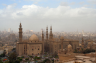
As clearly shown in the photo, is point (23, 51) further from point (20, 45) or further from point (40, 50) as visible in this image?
point (40, 50)

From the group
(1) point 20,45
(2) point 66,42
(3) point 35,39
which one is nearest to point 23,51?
(1) point 20,45

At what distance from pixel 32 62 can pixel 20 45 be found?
226 inches

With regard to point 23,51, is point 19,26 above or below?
above

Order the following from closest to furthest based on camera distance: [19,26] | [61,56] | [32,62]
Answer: [61,56] → [32,62] → [19,26]

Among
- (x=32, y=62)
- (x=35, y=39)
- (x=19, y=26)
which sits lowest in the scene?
(x=32, y=62)

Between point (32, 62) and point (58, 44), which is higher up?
point (58, 44)

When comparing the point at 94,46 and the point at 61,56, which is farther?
the point at 94,46

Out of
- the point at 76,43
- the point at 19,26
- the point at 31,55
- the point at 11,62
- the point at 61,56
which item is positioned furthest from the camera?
the point at 76,43

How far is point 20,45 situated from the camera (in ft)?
69.1

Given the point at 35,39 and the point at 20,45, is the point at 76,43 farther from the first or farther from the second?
the point at 20,45

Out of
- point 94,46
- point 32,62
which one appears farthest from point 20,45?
point 94,46

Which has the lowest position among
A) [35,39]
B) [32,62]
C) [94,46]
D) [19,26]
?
[32,62]

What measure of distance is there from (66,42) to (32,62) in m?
9.73

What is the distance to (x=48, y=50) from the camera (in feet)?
82.0
